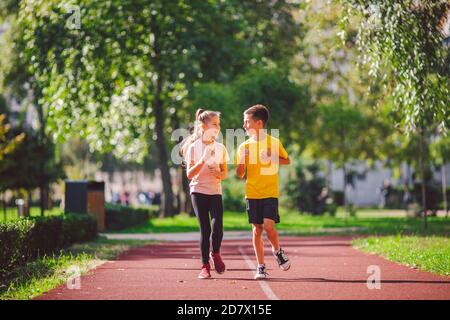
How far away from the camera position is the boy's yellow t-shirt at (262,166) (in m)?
9.34

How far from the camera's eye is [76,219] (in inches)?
652

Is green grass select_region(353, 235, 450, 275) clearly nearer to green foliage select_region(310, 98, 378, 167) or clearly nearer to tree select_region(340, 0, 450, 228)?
tree select_region(340, 0, 450, 228)

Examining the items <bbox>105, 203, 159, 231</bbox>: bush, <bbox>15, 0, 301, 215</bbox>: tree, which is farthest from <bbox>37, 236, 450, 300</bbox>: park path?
<bbox>15, 0, 301, 215</bbox>: tree

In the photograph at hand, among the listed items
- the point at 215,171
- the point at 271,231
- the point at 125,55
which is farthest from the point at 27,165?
the point at 271,231

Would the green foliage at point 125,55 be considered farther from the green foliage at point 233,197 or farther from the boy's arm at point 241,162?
the boy's arm at point 241,162

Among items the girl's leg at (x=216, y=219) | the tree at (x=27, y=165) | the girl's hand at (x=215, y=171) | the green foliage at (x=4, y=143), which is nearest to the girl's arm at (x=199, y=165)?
the girl's hand at (x=215, y=171)

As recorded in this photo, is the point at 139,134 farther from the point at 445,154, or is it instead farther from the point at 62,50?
the point at 445,154

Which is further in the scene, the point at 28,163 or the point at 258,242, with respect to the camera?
the point at 28,163

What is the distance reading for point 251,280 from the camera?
948 centimetres

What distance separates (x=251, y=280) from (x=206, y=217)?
3.11 feet

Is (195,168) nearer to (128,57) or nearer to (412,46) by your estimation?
(412,46)

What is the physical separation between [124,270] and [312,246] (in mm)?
6291

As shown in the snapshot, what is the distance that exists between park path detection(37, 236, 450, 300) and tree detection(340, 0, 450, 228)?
276cm

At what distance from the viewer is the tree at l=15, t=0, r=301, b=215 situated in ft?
85.0
